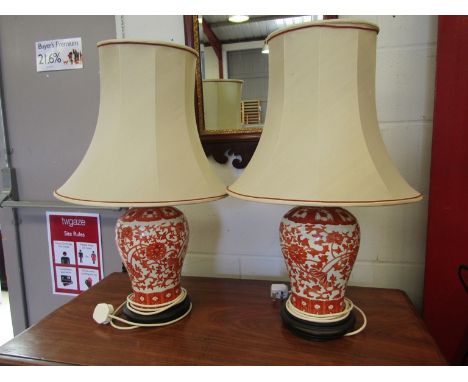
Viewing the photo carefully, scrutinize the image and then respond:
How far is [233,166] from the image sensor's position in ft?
3.14

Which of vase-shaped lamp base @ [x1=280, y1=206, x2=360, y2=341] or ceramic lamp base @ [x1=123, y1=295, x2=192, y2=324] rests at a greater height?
vase-shaped lamp base @ [x1=280, y1=206, x2=360, y2=341]

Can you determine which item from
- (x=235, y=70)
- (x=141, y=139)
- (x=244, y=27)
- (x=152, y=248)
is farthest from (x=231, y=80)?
(x=152, y=248)

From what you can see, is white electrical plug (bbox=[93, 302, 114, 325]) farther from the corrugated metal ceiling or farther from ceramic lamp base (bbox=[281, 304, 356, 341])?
the corrugated metal ceiling

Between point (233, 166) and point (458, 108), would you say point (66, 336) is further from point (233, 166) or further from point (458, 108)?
point (458, 108)

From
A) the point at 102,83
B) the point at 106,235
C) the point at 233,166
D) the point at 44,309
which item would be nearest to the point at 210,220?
the point at 233,166

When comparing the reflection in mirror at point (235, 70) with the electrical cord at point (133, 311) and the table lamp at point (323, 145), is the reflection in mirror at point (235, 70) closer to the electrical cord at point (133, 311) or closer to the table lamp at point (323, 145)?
the table lamp at point (323, 145)

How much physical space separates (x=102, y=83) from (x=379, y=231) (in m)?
0.78

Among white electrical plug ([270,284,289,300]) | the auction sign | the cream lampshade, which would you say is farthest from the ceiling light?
white electrical plug ([270,284,289,300])

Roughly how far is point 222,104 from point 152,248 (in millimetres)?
470

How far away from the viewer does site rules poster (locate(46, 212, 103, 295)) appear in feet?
3.81

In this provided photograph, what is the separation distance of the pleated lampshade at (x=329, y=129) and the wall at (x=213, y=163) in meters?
0.36

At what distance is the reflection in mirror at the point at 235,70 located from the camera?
88 centimetres

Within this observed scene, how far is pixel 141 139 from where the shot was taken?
0.62m

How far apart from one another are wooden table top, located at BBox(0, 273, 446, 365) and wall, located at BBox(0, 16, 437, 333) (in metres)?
0.18
